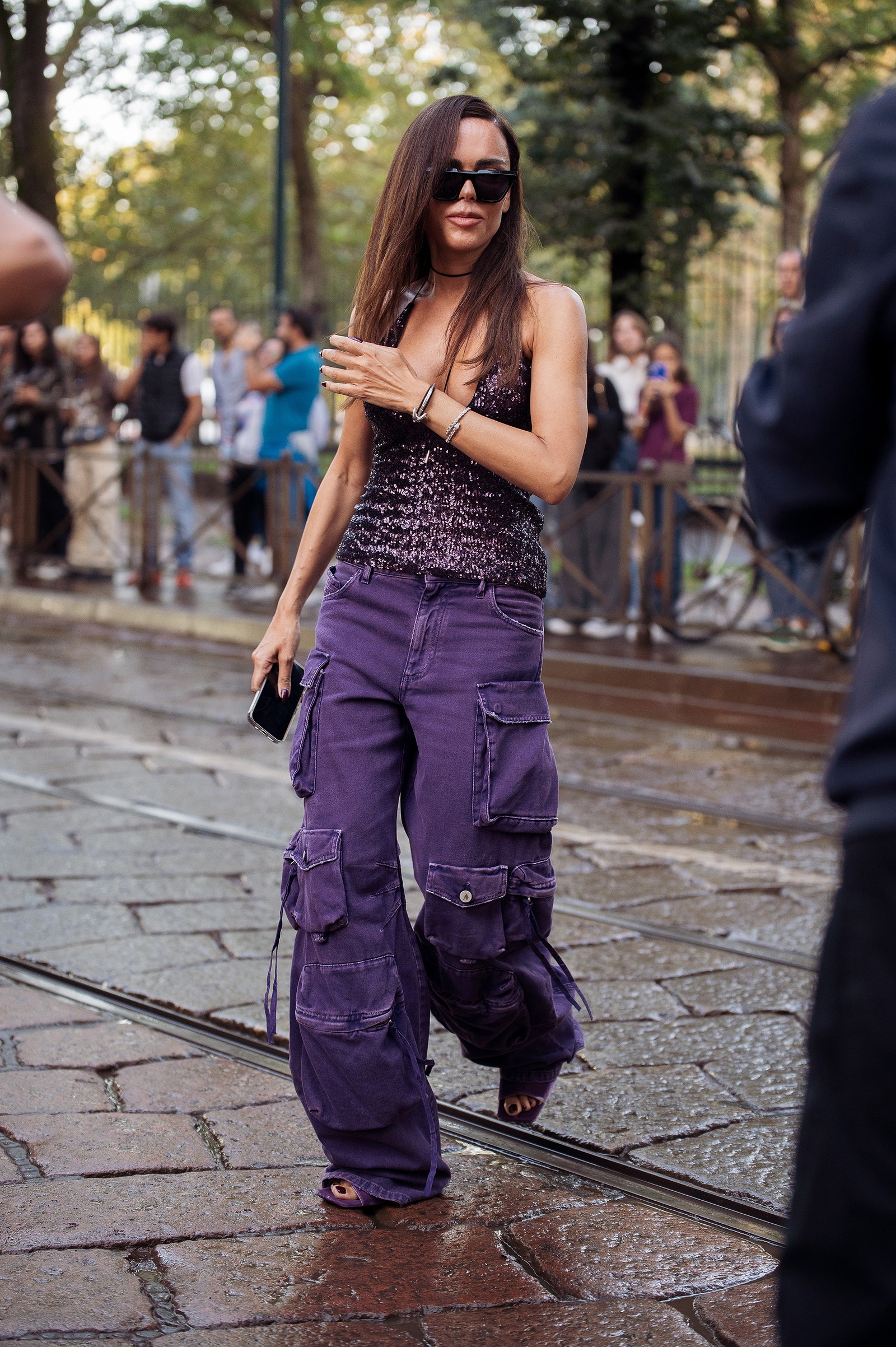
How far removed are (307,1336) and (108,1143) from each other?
74 cm

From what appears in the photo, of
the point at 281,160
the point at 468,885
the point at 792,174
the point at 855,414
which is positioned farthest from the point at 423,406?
the point at 792,174

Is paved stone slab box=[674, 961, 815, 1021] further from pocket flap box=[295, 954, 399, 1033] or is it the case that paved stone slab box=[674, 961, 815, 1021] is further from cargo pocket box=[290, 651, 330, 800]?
cargo pocket box=[290, 651, 330, 800]

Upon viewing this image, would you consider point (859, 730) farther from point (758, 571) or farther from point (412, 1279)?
point (758, 571)

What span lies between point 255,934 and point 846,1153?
2939 millimetres

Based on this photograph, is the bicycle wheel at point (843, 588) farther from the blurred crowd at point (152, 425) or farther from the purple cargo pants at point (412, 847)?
the purple cargo pants at point (412, 847)

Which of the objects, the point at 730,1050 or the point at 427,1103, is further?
the point at 730,1050

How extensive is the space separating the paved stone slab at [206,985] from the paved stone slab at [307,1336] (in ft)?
4.32

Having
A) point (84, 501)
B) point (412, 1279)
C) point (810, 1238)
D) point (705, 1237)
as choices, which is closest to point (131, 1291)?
point (412, 1279)

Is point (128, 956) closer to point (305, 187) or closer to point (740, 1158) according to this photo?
point (740, 1158)

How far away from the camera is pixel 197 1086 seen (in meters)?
3.14

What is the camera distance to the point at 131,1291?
2.35 metres

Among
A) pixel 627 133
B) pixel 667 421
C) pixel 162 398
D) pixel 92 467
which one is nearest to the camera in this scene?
pixel 667 421

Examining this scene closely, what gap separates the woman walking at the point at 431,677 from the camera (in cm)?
252

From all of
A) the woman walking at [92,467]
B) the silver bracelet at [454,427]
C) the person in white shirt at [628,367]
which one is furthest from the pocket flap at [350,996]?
the woman walking at [92,467]
